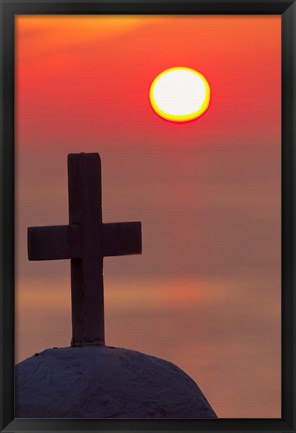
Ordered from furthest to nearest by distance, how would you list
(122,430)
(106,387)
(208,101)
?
(106,387), (208,101), (122,430)

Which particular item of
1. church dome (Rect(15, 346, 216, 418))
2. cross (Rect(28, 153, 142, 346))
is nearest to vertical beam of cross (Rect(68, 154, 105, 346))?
cross (Rect(28, 153, 142, 346))

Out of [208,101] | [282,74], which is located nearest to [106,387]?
[208,101]

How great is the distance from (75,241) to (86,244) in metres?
0.11

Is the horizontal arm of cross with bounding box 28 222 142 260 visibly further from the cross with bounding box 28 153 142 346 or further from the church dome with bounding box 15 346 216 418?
the church dome with bounding box 15 346 216 418

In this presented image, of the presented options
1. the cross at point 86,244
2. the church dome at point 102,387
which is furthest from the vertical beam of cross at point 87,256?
the church dome at point 102,387

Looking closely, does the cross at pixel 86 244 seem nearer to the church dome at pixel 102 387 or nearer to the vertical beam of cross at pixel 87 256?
the vertical beam of cross at pixel 87 256

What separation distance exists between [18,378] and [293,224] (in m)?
2.96

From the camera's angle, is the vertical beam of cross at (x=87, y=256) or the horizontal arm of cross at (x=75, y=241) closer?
the horizontal arm of cross at (x=75, y=241)

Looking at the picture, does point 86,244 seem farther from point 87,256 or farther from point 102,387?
point 102,387

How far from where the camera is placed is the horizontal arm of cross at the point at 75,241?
687cm

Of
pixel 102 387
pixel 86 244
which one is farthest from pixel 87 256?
pixel 102 387

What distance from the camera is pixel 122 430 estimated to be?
5145 mm

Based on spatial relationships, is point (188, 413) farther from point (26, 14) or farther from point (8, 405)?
point (26, 14)

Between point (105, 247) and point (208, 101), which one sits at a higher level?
point (208, 101)
